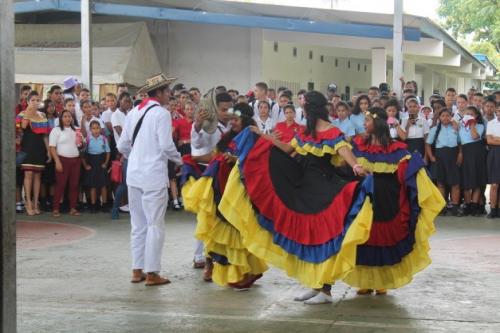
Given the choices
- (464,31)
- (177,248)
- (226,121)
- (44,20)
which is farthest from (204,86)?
(464,31)

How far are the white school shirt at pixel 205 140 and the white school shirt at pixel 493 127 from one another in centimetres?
641

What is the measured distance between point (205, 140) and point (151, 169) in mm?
820

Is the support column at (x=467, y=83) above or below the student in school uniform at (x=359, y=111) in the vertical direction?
above

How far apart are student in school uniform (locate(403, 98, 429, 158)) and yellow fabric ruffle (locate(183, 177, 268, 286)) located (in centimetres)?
656

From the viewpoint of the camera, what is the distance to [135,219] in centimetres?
822

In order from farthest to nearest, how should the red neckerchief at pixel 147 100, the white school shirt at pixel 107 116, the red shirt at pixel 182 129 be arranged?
1. the white school shirt at pixel 107 116
2. the red shirt at pixel 182 129
3. the red neckerchief at pixel 147 100

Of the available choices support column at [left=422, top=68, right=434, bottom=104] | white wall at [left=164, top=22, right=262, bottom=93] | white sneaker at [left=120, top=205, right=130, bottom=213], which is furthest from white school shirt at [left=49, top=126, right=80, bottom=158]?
support column at [left=422, top=68, right=434, bottom=104]

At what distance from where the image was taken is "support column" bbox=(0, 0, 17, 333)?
14.9 ft

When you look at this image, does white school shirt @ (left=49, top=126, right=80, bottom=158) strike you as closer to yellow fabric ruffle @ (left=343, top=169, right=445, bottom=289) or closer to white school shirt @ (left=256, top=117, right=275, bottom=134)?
white school shirt @ (left=256, top=117, right=275, bottom=134)

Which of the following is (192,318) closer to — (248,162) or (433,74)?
(248,162)

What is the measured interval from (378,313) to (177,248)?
4171 millimetres

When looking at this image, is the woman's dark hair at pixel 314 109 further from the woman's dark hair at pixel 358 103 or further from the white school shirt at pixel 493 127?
the white school shirt at pixel 493 127

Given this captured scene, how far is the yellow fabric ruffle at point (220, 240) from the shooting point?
7.72 metres

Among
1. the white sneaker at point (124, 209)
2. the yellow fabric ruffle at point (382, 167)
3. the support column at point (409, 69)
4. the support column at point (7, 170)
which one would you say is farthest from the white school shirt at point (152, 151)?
the support column at point (409, 69)
